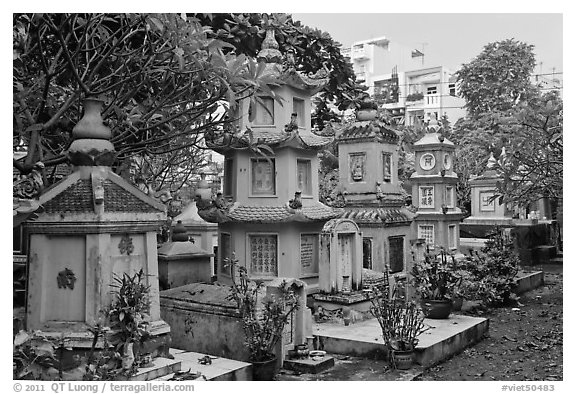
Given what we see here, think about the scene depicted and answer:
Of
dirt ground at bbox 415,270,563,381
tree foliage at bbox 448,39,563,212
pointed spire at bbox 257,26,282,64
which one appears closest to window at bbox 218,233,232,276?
pointed spire at bbox 257,26,282,64

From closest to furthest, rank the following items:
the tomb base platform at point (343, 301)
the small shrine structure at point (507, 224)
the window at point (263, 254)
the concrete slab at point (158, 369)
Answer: the concrete slab at point (158, 369)
the tomb base platform at point (343, 301)
the window at point (263, 254)
the small shrine structure at point (507, 224)

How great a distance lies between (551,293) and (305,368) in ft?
36.6

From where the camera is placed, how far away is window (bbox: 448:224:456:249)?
2108cm

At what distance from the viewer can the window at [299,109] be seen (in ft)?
46.8

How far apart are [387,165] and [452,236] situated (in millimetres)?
5798

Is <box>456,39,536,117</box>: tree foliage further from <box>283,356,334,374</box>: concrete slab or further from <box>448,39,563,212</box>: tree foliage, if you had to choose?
<box>283,356,334,374</box>: concrete slab

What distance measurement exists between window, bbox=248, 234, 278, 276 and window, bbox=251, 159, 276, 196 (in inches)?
42.4

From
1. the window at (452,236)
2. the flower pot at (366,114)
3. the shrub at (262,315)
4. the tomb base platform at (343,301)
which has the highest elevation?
the flower pot at (366,114)

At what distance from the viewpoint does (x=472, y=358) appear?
422 inches

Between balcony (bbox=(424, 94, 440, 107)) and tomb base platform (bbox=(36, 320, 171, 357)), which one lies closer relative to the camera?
tomb base platform (bbox=(36, 320, 171, 357))

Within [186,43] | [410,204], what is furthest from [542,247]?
[186,43]

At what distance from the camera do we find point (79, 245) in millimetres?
7598

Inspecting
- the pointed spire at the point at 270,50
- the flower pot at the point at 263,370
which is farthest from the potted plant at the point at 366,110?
the flower pot at the point at 263,370

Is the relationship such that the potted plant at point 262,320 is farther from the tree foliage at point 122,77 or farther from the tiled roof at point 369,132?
the tiled roof at point 369,132
